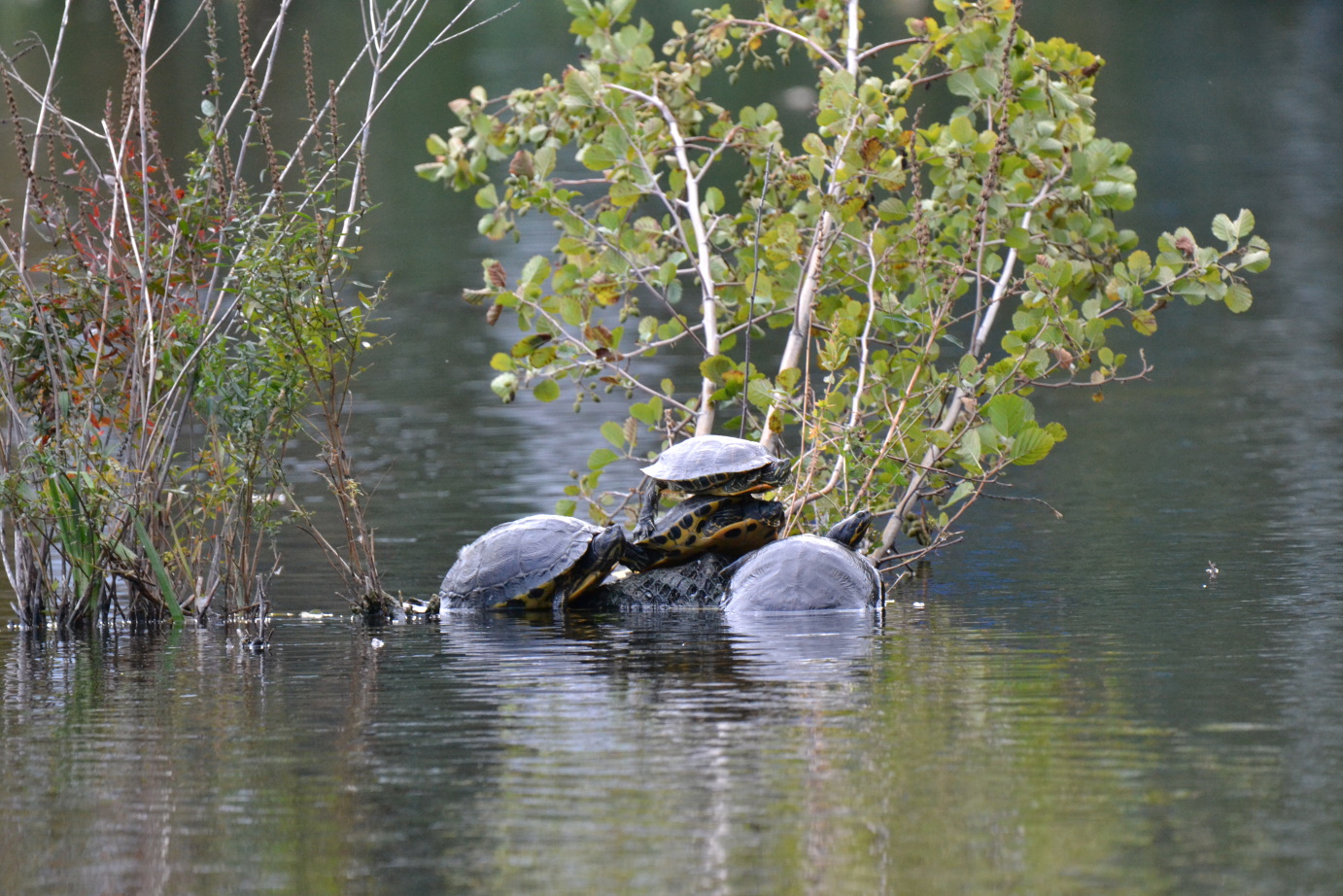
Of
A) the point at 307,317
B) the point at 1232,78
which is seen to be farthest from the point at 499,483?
the point at 1232,78

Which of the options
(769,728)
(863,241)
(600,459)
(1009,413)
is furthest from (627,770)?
(863,241)

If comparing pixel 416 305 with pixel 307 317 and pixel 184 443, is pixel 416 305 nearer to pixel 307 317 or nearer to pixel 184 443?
pixel 184 443

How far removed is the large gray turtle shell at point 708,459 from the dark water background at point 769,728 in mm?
596

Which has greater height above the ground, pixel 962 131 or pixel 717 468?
pixel 962 131

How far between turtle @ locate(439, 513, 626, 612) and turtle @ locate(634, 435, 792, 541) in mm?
343

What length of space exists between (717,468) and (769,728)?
→ 2432 millimetres

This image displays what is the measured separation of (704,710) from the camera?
559 centimetres

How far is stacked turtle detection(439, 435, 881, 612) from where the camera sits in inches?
301

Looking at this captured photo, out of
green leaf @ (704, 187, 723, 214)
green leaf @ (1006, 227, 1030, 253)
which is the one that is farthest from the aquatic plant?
green leaf @ (1006, 227, 1030, 253)

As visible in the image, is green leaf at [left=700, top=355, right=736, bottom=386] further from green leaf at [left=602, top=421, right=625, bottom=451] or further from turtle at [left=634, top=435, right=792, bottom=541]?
turtle at [left=634, top=435, right=792, bottom=541]

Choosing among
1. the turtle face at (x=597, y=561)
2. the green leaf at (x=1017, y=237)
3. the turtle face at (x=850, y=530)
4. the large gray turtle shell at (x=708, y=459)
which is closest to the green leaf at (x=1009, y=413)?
the turtle face at (x=850, y=530)

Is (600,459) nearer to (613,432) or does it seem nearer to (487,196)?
(613,432)

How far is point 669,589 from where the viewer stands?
7.97 meters

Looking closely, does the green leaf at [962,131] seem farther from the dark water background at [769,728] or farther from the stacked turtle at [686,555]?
the dark water background at [769,728]
